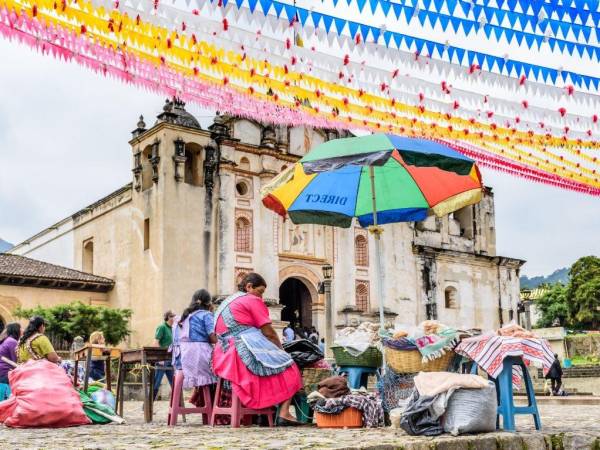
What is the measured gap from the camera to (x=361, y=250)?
26.7m

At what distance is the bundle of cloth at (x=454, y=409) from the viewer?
564 cm

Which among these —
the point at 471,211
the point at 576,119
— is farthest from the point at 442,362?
the point at 471,211

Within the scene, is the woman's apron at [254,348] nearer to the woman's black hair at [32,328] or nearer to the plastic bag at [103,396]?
the woman's black hair at [32,328]

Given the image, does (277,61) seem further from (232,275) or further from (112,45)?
(232,275)

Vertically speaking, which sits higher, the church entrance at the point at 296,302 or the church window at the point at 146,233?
the church window at the point at 146,233

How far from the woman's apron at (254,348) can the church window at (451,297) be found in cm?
2258

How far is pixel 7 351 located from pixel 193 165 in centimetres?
1511

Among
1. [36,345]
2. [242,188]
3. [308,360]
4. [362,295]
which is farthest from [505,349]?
[362,295]

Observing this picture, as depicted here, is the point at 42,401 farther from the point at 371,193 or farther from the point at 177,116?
the point at 177,116

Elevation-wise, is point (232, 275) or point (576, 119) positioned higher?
point (576, 119)

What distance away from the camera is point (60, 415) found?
7.24 meters

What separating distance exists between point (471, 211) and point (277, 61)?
70.8 ft

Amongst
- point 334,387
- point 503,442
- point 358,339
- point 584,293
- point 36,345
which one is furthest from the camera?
point 584,293

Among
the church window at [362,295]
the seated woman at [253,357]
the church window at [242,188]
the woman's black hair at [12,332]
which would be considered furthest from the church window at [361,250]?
the seated woman at [253,357]
